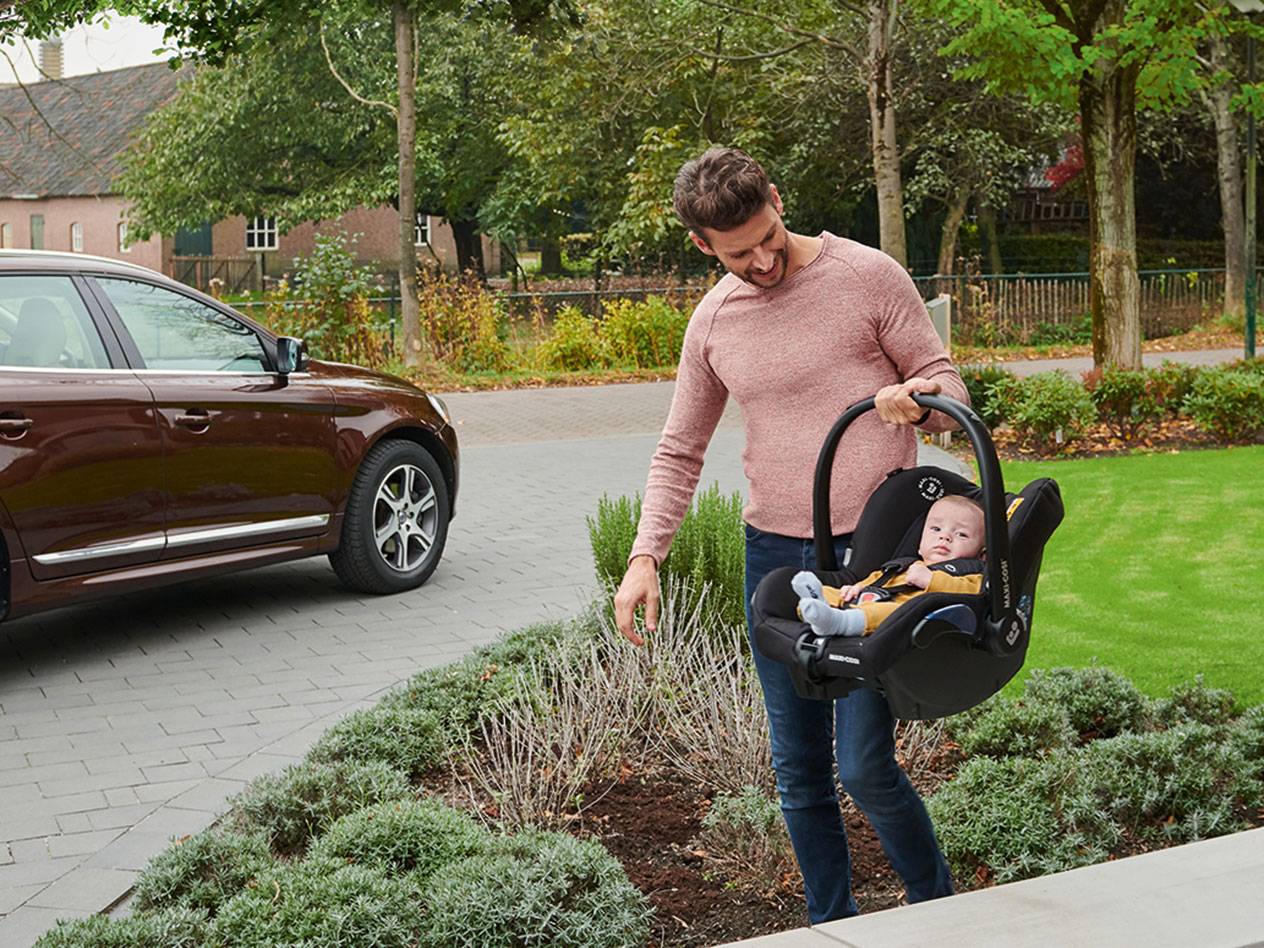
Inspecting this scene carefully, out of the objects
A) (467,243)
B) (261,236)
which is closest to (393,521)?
(467,243)

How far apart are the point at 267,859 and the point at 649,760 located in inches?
56.3

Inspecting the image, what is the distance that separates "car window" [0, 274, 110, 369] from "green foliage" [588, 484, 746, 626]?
8.30ft

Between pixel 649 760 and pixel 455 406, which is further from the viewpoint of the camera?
pixel 455 406

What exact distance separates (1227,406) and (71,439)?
1079 cm

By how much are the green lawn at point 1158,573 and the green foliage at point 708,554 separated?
55.9 inches

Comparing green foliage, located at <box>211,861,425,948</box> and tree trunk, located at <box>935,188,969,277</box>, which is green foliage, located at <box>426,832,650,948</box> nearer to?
green foliage, located at <box>211,861,425,948</box>

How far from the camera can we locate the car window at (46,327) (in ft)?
23.8

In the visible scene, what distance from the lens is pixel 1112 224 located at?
1738 centimetres

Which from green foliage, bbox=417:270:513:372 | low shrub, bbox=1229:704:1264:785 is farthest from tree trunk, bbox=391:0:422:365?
low shrub, bbox=1229:704:1264:785

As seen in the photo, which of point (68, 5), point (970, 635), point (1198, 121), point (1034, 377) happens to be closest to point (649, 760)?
point (970, 635)

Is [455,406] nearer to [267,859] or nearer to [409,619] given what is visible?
[409,619]

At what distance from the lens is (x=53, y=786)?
5895 millimetres

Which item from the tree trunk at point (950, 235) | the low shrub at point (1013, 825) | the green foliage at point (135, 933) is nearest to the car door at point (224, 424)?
the green foliage at point (135, 933)

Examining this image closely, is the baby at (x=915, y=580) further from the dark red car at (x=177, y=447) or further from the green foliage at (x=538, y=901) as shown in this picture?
the dark red car at (x=177, y=447)
